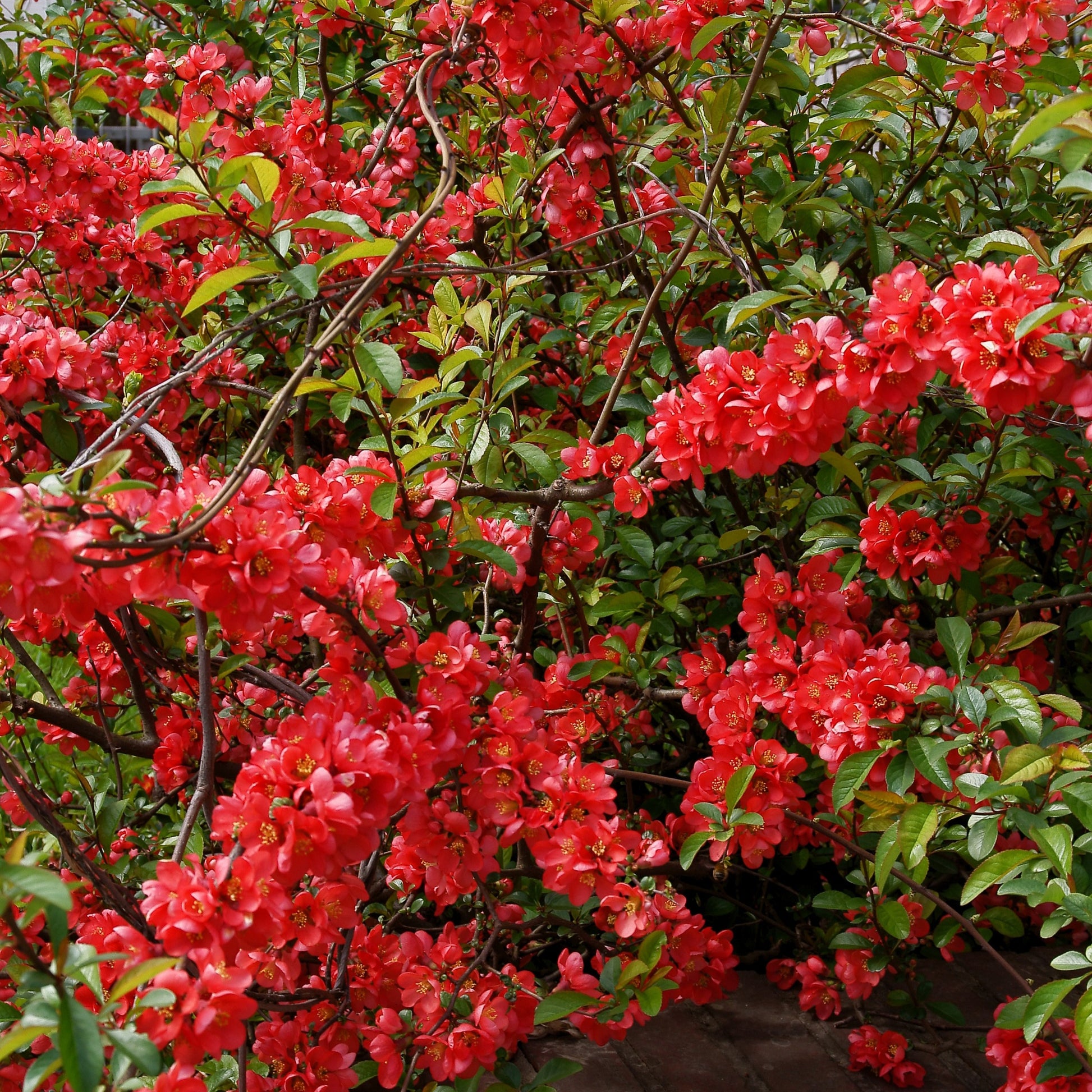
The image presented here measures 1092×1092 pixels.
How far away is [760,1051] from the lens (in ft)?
5.91

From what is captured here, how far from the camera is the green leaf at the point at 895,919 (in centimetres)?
155

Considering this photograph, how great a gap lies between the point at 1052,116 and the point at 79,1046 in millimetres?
→ 1008

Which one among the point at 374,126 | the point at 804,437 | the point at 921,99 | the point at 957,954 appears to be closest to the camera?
the point at 804,437

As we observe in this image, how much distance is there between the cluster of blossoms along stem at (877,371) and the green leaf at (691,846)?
1.52 feet

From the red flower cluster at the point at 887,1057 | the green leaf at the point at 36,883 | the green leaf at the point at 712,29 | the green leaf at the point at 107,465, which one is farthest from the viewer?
the red flower cluster at the point at 887,1057

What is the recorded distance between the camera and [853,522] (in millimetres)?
1759

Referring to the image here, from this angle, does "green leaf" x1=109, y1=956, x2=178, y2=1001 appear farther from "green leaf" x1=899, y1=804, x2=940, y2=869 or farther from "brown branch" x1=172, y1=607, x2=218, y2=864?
"green leaf" x1=899, y1=804, x2=940, y2=869

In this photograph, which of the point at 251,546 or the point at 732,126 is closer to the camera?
the point at 251,546

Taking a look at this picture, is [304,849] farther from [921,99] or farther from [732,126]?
[921,99]

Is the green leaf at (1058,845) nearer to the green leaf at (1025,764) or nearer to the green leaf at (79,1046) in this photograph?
the green leaf at (1025,764)

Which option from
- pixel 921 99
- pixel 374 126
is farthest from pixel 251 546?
pixel 374 126

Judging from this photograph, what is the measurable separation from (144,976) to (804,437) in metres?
0.85

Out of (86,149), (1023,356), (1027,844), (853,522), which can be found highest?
(86,149)

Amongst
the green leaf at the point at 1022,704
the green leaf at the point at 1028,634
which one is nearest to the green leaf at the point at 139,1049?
the green leaf at the point at 1022,704
